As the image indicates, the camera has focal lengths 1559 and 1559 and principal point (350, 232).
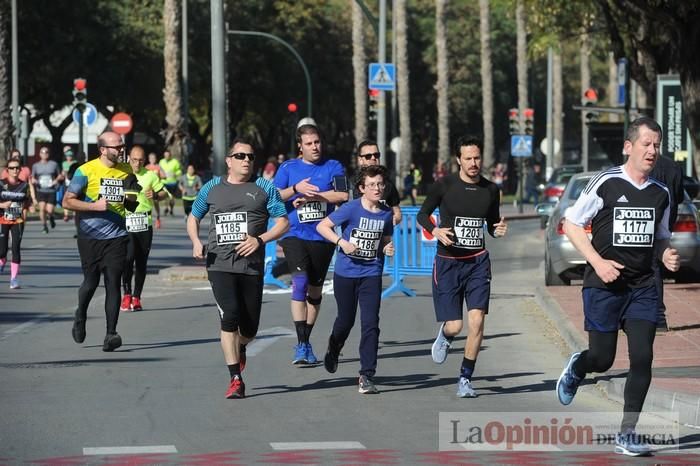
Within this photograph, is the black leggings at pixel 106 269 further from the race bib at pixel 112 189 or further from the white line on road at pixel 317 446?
the white line on road at pixel 317 446

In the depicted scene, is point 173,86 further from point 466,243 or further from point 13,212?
point 466,243

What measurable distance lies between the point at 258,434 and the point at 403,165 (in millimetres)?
47370

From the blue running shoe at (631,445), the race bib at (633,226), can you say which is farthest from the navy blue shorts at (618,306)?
the blue running shoe at (631,445)

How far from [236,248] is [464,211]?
62.3 inches

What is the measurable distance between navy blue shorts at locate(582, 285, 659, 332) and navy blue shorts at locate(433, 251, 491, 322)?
78.7 inches

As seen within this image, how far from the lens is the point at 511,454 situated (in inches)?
326

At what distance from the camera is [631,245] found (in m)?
8.48

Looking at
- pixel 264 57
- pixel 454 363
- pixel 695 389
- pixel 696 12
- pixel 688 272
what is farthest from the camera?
pixel 264 57

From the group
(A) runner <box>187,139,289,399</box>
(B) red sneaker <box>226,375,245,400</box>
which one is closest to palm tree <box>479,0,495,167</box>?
(A) runner <box>187,139,289,399</box>

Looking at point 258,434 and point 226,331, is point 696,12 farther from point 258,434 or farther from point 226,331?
point 258,434

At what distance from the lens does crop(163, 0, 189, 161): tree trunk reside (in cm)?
4206

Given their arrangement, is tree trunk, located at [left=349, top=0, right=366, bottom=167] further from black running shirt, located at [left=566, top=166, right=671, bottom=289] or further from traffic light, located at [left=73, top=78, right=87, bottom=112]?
A: black running shirt, located at [left=566, top=166, right=671, bottom=289]

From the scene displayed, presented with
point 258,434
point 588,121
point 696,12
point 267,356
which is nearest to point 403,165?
point 588,121

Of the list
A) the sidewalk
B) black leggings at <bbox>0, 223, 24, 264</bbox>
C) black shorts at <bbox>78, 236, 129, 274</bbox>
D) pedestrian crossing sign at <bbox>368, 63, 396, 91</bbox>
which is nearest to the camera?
the sidewalk
